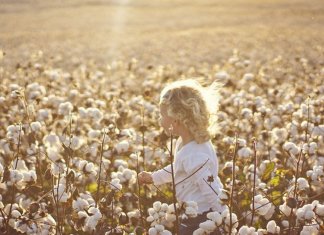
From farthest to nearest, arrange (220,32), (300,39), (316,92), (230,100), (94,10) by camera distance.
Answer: (94,10) < (220,32) < (300,39) < (230,100) < (316,92)

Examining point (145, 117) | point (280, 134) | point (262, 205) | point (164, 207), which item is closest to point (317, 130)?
point (280, 134)

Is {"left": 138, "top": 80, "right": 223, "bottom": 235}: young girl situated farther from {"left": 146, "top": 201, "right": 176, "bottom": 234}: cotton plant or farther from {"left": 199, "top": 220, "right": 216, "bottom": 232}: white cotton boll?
{"left": 199, "top": 220, "right": 216, "bottom": 232}: white cotton boll

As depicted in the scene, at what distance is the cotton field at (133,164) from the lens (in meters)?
2.95

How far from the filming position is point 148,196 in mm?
4652

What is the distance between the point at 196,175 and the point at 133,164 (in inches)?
54.3

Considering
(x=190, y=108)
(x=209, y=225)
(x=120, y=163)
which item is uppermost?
(x=190, y=108)

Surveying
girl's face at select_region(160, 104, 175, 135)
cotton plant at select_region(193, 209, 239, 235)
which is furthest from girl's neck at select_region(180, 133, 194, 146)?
cotton plant at select_region(193, 209, 239, 235)

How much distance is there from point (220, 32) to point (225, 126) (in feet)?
64.4

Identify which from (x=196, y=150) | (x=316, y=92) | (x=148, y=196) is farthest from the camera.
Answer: (x=316, y=92)

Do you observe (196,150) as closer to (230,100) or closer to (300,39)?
(230,100)

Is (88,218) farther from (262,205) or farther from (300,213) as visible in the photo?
(300,213)

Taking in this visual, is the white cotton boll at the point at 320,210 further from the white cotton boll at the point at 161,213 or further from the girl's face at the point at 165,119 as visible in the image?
the girl's face at the point at 165,119

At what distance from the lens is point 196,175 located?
359cm

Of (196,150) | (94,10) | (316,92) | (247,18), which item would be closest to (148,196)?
(196,150)
